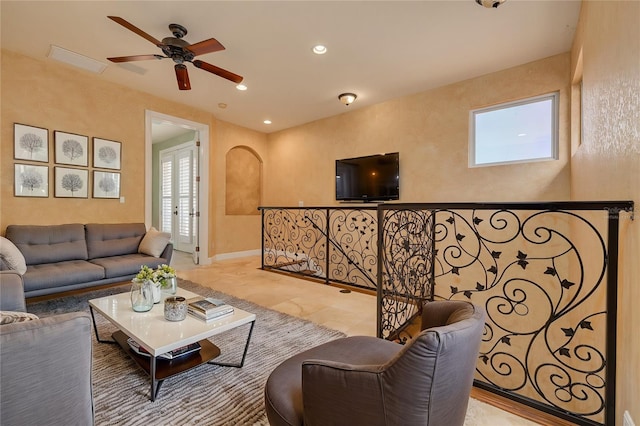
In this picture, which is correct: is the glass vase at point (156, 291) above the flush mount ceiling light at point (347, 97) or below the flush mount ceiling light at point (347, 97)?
below

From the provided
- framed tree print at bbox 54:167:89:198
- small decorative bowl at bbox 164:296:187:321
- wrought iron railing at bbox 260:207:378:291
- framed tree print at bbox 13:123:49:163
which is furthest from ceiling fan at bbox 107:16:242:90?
wrought iron railing at bbox 260:207:378:291

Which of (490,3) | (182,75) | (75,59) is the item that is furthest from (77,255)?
(490,3)

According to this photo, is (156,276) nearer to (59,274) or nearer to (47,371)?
(47,371)

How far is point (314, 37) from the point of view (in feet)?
10.0

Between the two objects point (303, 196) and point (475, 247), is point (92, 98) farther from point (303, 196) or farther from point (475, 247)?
point (475, 247)

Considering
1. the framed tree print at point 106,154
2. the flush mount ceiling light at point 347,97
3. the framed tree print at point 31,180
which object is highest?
the flush mount ceiling light at point 347,97

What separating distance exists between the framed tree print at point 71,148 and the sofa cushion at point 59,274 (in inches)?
56.2

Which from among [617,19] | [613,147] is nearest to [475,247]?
[613,147]

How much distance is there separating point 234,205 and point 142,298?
14.2 ft

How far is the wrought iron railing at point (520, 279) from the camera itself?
1467 mm

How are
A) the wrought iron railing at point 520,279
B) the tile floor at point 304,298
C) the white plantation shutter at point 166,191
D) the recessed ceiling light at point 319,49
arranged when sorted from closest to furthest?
1. the wrought iron railing at point 520,279
2. the tile floor at point 304,298
3. the recessed ceiling light at point 319,49
4. the white plantation shutter at point 166,191

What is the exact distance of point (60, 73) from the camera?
377 centimetres

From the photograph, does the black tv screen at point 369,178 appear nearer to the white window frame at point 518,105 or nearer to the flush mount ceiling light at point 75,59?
the white window frame at point 518,105

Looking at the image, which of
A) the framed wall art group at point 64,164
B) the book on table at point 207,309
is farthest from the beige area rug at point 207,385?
the framed wall art group at point 64,164
